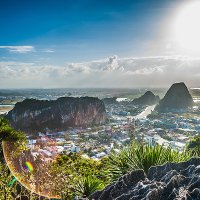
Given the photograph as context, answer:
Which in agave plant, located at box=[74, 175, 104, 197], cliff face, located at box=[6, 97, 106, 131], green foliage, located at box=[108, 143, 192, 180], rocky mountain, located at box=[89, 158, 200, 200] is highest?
rocky mountain, located at box=[89, 158, 200, 200]

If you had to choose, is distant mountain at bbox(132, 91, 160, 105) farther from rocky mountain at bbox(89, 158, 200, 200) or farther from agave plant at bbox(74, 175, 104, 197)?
rocky mountain at bbox(89, 158, 200, 200)

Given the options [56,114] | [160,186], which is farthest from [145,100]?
[160,186]

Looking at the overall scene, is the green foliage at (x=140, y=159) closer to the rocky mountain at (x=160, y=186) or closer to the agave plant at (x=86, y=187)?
the agave plant at (x=86, y=187)

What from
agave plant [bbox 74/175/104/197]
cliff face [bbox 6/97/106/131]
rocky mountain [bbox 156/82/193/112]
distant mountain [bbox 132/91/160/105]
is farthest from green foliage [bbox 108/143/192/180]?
distant mountain [bbox 132/91/160/105]

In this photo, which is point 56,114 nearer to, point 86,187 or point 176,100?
point 176,100

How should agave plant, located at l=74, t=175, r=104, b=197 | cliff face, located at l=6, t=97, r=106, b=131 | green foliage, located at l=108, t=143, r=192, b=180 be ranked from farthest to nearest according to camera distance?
cliff face, located at l=6, t=97, r=106, b=131
agave plant, located at l=74, t=175, r=104, b=197
green foliage, located at l=108, t=143, r=192, b=180
